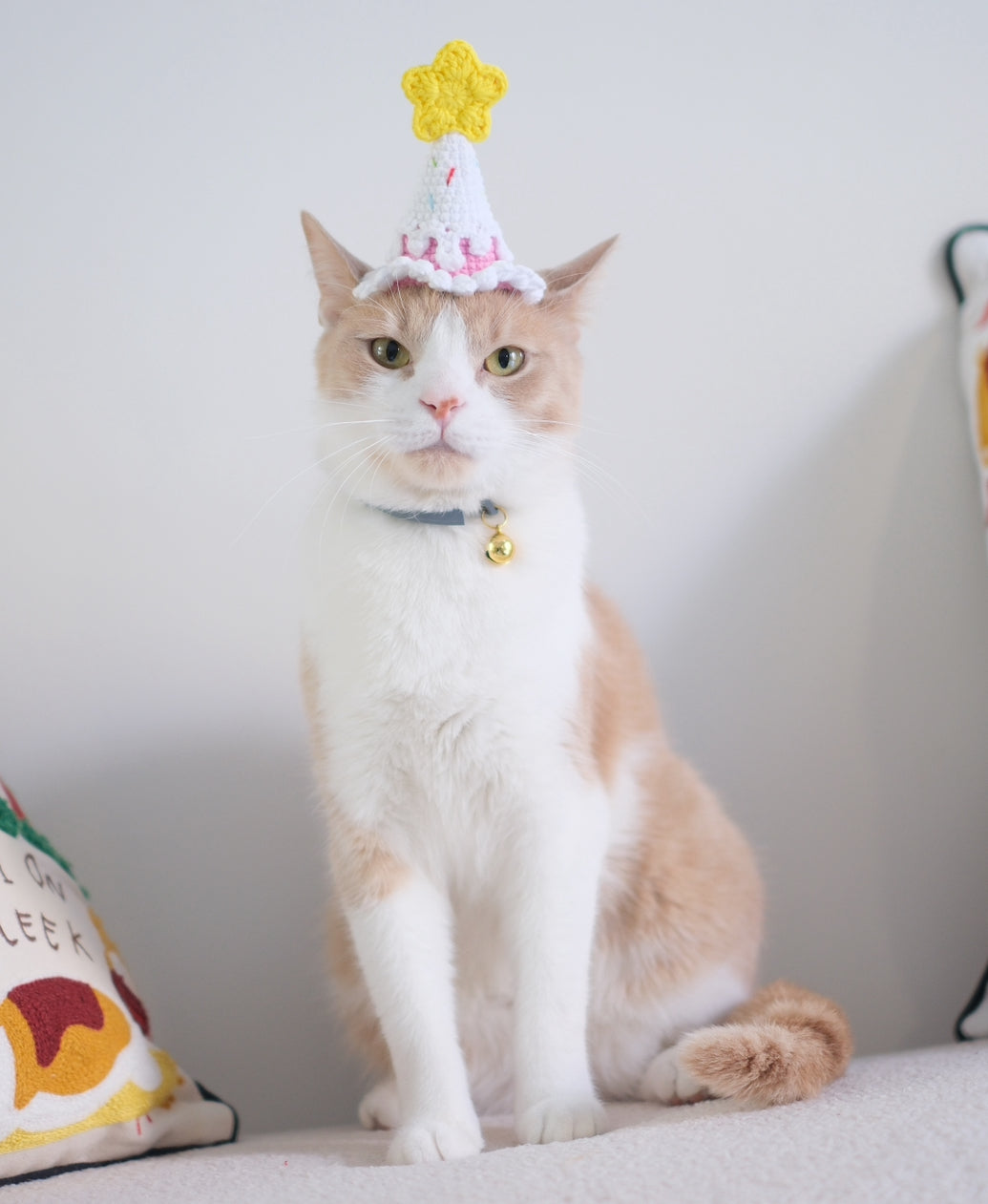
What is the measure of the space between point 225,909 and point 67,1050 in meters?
0.66

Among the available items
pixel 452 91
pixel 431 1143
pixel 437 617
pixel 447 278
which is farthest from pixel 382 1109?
pixel 452 91

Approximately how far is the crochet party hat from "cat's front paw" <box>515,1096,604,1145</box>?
35.4 inches

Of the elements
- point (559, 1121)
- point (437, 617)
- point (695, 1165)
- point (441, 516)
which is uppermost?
point (441, 516)

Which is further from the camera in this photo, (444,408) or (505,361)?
(505,361)

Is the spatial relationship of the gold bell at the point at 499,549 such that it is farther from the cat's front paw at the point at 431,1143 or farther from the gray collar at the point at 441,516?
the cat's front paw at the point at 431,1143

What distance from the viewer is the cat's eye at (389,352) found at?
1253 mm

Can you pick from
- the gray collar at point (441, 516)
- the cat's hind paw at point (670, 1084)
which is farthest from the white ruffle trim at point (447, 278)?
the cat's hind paw at point (670, 1084)

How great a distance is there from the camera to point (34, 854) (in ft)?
4.37

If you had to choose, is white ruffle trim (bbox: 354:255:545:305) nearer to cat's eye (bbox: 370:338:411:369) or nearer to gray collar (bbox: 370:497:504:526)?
cat's eye (bbox: 370:338:411:369)

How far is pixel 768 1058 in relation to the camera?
1.08 meters

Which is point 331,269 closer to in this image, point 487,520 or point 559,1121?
point 487,520

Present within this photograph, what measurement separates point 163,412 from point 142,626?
360 millimetres

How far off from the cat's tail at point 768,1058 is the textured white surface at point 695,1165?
0.08 feet

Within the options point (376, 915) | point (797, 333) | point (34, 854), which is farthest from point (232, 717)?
point (797, 333)
